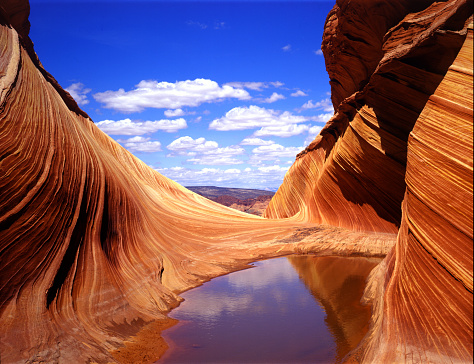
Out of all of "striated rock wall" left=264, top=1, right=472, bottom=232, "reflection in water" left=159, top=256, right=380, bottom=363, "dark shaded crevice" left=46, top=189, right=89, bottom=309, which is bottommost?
"reflection in water" left=159, top=256, right=380, bottom=363

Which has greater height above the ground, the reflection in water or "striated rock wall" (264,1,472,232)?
"striated rock wall" (264,1,472,232)

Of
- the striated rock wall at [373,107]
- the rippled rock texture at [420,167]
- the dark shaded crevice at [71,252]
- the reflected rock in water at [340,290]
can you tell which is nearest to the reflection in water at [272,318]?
the reflected rock in water at [340,290]

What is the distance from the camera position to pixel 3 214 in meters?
6.33

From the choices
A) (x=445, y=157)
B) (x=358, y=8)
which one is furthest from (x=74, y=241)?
(x=358, y=8)

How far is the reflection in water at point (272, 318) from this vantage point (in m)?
6.32

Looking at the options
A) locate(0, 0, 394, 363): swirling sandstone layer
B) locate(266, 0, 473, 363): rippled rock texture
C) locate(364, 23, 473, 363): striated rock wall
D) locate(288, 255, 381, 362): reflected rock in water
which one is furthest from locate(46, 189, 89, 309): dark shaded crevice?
locate(364, 23, 473, 363): striated rock wall

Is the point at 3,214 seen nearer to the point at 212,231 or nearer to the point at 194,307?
the point at 194,307

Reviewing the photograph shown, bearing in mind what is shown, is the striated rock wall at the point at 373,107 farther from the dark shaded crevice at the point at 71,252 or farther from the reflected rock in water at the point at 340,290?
the dark shaded crevice at the point at 71,252

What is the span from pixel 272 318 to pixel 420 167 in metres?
4.42

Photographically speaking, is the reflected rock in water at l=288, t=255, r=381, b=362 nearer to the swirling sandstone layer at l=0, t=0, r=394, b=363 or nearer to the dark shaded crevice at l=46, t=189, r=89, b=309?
the swirling sandstone layer at l=0, t=0, r=394, b=363

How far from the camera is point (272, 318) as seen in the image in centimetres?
788

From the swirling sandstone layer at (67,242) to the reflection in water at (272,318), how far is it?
102 cm

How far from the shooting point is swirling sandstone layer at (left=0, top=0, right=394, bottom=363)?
19.7ft

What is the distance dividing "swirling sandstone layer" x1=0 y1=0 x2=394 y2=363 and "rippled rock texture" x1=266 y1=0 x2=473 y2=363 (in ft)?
14.4
